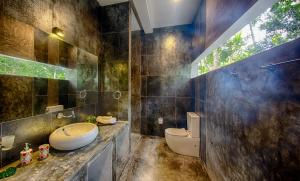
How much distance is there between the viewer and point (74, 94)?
1.71 m

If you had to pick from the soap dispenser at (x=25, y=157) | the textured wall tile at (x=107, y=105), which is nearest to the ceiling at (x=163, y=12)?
the textured wall tile at (x=107, y=105)

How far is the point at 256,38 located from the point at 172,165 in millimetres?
2160

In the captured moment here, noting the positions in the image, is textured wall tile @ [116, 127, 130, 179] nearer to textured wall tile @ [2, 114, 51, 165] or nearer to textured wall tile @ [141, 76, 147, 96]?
textured wall tile @ [2, 114, 51, 165]

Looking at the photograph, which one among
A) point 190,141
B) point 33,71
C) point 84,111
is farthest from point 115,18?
point 190,141

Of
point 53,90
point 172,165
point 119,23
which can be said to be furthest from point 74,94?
point 172,165

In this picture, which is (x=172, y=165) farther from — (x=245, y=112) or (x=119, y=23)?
(x=119, y=23)

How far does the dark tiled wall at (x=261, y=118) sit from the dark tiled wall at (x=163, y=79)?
1715mm

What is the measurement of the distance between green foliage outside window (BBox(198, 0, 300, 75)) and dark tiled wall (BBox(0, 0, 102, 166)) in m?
2.03

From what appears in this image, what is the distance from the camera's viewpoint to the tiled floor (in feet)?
5.92

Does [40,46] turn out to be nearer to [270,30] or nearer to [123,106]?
[123,106]

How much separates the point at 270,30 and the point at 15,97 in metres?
2.14

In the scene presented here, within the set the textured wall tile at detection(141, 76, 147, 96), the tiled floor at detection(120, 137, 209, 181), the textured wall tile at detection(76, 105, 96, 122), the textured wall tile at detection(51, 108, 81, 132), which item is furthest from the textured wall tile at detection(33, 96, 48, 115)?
the textured wall tile at detection(141, 76, 147, 96)

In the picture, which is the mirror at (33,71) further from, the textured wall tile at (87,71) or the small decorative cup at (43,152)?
the small decorative cup at (43,152)

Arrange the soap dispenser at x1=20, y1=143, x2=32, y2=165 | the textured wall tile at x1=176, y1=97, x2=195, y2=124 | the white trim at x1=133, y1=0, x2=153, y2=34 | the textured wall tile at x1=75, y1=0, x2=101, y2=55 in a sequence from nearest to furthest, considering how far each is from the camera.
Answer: the soap dispenser at x1=20, y1=143, x2=32, y2=165 → the textured wall tile at x1=75, y1=0, x2=101, y2=55 → the white trim at x1=133, y1=0, x2=153, y2=34 → the textured wall tile at x1=176, y1=97, x2=195, y2=124
